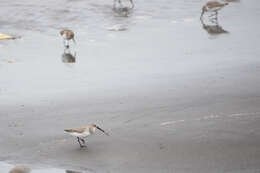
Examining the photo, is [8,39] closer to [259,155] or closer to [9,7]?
[9,7]

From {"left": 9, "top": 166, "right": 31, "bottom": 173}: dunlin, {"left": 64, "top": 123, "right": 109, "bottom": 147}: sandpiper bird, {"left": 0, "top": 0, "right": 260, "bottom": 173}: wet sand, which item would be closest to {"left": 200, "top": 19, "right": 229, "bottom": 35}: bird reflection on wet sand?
{"left": 0, "top": 0, "right": 260, "bottom": 173}: wet sand

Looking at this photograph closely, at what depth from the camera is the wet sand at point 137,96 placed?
7.75 meters

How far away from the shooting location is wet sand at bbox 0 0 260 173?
775 cm

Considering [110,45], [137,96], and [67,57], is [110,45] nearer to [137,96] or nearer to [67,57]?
[67,57]

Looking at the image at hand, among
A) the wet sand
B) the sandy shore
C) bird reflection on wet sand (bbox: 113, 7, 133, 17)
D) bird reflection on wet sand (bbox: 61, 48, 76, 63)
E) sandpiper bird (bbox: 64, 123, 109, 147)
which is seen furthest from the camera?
bird reflection on wet sand (bbox: 113, 7, 133, 17)

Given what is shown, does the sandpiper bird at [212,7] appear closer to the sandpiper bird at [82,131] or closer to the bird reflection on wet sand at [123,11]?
the bird reflection on wet sand at [123,11]

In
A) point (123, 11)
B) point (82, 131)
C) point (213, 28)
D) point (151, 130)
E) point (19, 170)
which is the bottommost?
point (123, 11)

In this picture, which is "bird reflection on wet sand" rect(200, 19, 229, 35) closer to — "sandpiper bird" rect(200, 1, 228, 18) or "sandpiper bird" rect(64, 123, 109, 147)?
"sandpiper bird" rect(200, 1, 228, 18)

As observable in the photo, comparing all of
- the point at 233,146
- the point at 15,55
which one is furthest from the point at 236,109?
the point at 15,55

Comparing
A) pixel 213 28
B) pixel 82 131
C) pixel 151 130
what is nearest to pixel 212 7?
pixel 213 28

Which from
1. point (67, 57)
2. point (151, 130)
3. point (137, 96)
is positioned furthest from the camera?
point (67, 57)

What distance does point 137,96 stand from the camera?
10.5 m

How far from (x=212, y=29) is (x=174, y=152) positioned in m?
9.07

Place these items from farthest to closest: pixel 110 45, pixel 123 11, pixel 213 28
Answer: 1. pixel 123 11
2. pixel 213 28
3. pixel 110 45
